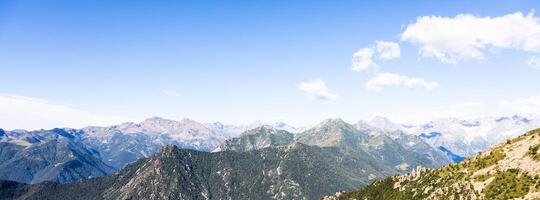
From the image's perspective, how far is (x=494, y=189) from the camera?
529ft

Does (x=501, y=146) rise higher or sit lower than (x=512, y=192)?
higher

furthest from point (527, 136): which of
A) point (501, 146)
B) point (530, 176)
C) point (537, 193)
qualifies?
point (537, 193)

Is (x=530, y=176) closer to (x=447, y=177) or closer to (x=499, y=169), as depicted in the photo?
(x=499, y=169)

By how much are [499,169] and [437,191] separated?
28170mm

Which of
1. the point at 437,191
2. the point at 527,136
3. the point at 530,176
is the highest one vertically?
the point at 527,136

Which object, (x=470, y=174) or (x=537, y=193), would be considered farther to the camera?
(x=470, y=174)

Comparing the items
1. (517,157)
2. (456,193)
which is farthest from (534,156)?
(456,193)

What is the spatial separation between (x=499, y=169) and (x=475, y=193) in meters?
15.3

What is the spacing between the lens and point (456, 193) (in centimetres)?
17650

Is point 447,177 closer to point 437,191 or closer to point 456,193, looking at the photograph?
point 437,191

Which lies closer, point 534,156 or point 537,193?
point 537,193

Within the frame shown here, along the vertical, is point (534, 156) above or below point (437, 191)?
above

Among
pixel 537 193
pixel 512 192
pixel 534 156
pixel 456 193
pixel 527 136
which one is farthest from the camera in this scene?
pixel 527 136

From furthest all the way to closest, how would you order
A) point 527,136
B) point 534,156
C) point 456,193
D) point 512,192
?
point 527,136, point 456,193, point 534,156, point 512,192
